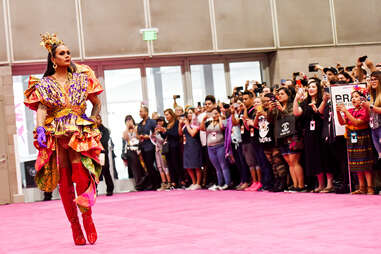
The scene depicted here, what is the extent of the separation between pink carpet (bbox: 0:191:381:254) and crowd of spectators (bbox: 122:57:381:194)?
22.7 inches

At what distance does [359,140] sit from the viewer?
26.7 ft

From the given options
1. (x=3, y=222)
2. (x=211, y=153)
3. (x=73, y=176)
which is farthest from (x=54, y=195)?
(x=73, y=176)

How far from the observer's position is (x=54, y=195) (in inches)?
535

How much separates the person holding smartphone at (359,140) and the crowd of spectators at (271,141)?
0.01m

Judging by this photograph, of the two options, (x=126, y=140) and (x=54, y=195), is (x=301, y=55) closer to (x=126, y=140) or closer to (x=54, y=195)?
(x=126, y=140)

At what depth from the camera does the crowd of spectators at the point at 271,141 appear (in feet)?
26.8

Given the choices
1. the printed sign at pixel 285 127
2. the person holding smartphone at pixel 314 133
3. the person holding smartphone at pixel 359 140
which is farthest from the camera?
the printed sign at pixel 285 127

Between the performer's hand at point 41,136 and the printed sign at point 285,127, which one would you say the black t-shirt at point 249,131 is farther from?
the performer's hand at point 41,136

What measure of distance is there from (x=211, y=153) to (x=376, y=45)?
526cm

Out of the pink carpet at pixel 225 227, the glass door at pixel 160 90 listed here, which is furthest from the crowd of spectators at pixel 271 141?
the glass door at pixel 160 90

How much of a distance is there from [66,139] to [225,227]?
1706 millimetres

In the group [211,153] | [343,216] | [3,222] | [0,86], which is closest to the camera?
[343,216]

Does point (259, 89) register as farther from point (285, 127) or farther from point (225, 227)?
point (225, 227)

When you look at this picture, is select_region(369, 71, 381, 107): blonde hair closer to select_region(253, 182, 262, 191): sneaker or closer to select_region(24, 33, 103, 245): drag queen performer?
select_region(253, 182, 262, 191): sneaker
